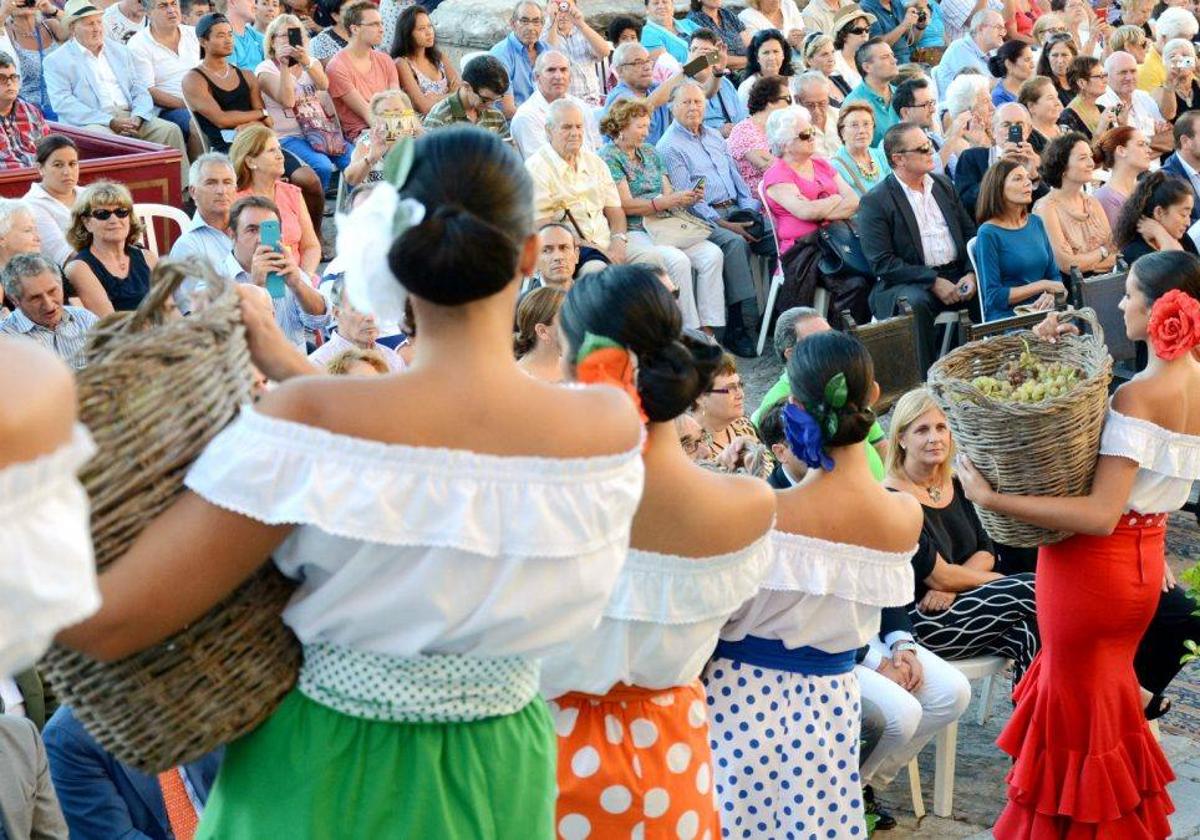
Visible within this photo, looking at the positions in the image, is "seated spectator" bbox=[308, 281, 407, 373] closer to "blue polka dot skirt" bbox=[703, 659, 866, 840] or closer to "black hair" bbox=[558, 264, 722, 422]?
"blue polka dot skirt" bbox=[703, 659, 866, 840]

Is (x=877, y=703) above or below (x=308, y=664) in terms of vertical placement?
below

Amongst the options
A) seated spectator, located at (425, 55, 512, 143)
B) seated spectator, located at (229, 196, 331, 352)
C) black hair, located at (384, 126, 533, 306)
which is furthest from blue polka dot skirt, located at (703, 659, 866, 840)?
seated spectator, located at (425, 55, 512, 143)

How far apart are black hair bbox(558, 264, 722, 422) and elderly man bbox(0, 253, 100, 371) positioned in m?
4.24

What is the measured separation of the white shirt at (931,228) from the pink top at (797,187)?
0.55 m

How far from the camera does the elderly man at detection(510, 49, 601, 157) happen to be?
9.99 m

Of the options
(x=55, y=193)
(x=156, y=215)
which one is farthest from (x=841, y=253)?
(x=55, y=193)

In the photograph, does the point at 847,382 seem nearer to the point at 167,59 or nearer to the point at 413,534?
the point at 413,534

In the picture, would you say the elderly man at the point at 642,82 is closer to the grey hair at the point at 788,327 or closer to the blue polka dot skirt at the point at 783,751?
the grey hair at the point at 788,327

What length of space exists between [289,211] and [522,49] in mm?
3147

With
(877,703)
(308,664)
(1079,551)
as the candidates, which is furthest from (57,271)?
(308,664)

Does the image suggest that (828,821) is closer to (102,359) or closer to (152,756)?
(152,756)

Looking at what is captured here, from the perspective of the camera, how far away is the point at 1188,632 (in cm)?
553

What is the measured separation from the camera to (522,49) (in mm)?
11320

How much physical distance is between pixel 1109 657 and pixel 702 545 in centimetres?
205
